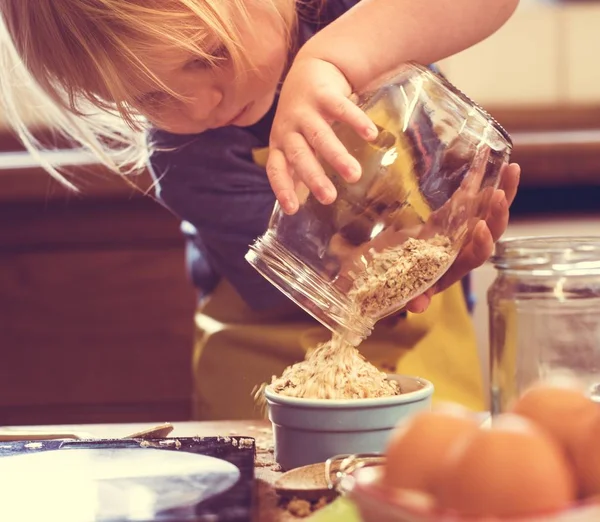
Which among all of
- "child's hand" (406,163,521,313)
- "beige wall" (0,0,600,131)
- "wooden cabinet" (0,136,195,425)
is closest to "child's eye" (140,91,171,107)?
"child's hand" (406,163,521,313)

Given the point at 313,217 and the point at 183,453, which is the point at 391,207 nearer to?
the point at 313,217

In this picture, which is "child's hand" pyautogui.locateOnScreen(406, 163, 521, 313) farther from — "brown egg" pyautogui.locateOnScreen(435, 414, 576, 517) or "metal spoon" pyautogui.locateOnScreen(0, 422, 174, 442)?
"brown egg" pyautogui.locateOnScreen(435, 414, 576, 517)

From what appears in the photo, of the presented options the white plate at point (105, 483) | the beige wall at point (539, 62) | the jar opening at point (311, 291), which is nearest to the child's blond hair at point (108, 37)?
the jar opening at point (311, 291)

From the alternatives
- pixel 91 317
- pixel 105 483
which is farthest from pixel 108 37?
pixel 91 317

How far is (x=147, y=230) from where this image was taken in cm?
160

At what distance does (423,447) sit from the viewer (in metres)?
0.37

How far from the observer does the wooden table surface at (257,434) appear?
1.82 ft

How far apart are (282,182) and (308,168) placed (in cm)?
3

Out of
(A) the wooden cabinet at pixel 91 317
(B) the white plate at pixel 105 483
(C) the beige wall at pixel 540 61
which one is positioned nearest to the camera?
(B) the white plate at pixel 105 483

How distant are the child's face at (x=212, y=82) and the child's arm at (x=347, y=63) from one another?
13 centimetres

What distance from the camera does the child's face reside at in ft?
2.74

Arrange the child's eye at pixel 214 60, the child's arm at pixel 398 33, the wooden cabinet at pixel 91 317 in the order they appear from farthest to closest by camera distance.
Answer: the wooden cabinet at pixel 91 317 → the child's eye at pixel 214 60 → the child's arm at pixel 398 33

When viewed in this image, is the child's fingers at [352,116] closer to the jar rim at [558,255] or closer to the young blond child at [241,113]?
the young blond child at [241,113]

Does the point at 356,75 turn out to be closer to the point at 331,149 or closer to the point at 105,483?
the point at 331,149
